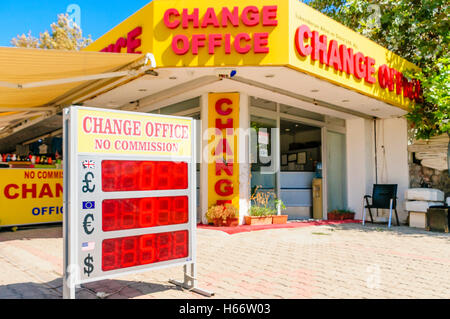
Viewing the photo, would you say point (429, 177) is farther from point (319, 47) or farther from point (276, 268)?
point (276, 268)

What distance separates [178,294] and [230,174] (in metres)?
5.08

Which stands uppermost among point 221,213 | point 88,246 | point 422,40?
point 422,40

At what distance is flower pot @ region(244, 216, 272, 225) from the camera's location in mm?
8797

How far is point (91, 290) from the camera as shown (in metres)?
4.00

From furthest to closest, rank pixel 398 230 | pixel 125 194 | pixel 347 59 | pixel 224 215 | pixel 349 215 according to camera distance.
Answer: pixel 349 215
pixel 398 230
pixel 224 215
pixel 347 59
pixel 125 194

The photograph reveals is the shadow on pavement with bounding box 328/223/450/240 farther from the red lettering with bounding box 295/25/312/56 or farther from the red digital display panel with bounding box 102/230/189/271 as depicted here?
the red digital display panel with bounding box 102/230/189/271

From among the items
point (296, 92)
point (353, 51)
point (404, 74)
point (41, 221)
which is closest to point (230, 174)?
point (296, 92)

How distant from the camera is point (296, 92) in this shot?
8.84m

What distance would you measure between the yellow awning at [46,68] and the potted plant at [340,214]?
729 centimetres

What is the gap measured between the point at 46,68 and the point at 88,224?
3.37 m

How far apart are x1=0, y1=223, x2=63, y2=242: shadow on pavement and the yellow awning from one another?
2.72 meters

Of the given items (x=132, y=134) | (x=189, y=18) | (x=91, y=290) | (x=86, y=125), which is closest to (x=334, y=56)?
(x=189, y=18)

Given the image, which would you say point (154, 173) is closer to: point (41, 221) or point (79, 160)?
point (79, 160)

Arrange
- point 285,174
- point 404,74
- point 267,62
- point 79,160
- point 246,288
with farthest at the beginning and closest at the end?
point 285,174
point 404,74
point 267,62
point 246,288
point 79,160
